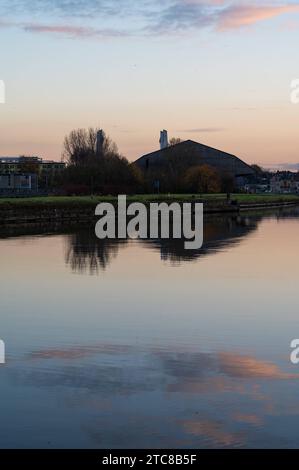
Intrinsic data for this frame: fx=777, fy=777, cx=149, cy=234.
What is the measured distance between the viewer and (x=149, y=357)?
11.0 m

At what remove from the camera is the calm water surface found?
7.77 metres

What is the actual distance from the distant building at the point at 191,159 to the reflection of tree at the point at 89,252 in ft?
225

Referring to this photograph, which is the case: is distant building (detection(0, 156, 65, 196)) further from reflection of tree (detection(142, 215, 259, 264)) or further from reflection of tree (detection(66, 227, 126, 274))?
reflection of tree (detection(66, 227, 126, 274))

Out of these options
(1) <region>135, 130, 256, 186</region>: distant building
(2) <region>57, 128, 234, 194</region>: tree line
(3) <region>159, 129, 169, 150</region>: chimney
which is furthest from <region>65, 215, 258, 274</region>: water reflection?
(3) <region>159, 129, 169, 150</region>: chimney

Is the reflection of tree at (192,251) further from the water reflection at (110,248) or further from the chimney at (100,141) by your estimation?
the chimney at (100,141)

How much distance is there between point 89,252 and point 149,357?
706 inches

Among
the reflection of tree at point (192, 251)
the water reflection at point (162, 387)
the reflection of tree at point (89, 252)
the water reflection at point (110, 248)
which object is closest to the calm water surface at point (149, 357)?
the water reflection at point (162, 387)

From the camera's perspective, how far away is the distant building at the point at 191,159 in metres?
109

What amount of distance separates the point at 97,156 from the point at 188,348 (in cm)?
8221

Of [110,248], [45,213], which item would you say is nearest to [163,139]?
[45,213]

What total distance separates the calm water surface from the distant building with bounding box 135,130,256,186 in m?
85.4

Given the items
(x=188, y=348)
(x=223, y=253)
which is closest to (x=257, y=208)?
(x=223, y=253)

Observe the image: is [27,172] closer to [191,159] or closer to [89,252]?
[191,159]
